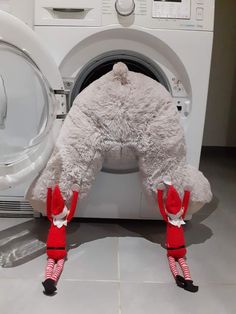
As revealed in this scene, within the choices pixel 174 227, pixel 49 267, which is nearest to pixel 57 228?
pixel 49 267

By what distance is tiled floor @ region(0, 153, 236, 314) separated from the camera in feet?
2.66

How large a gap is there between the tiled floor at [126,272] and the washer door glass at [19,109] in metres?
0.29

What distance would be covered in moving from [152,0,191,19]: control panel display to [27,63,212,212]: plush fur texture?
0.63ft

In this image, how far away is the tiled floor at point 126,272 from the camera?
2.66 ft

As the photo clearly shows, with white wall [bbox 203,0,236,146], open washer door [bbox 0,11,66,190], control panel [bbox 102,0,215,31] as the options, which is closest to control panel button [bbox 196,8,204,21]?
control panel [bbox 102,0,215,31]

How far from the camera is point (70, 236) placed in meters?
1.12

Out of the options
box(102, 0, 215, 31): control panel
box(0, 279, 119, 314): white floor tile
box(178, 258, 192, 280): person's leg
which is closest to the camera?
box(0, 279, 119, 314): white floor tile

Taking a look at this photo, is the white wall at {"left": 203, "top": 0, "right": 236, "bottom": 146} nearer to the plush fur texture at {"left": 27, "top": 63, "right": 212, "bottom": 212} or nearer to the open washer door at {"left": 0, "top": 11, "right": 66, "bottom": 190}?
the plush fur texture at {"left": 27, "top": 63, "right": 212, "bottom": 212}

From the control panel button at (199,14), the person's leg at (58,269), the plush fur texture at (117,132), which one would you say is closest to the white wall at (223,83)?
the control panel button at (199,14)

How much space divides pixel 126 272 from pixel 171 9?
77 centimetres

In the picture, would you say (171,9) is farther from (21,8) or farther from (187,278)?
(187,278)

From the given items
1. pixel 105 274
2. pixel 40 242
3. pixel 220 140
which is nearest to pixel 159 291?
pixel 105 274

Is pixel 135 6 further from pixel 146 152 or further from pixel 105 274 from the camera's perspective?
pixel 105 274

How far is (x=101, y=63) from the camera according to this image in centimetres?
106
